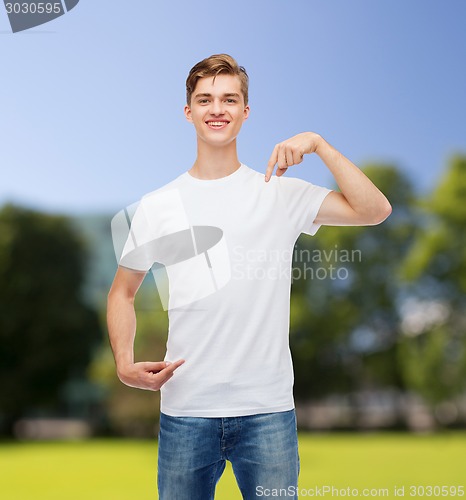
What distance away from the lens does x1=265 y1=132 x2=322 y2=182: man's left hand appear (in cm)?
230

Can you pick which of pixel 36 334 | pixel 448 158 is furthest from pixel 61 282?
pixel 448 158

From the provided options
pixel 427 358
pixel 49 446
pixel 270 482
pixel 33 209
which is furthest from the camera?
pixel 33 209

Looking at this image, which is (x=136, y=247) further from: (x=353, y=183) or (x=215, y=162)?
(x=353, y=183)

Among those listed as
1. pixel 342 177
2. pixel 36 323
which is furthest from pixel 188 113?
pixel 36 323

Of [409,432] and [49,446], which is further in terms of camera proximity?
[49,446]

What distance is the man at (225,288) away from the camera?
2.32 metres

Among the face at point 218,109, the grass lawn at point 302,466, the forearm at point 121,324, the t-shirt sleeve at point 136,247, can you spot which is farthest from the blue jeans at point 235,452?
the grass lawn at point 302,466

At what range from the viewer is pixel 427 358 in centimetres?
1777

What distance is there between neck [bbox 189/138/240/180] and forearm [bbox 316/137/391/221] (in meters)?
0.34

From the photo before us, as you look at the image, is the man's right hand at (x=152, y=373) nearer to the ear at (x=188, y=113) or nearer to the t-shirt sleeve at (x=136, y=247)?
the t-shirt sleeve at (x=136, y=247)

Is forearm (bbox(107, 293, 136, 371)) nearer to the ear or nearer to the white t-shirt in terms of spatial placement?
the white t-shirt

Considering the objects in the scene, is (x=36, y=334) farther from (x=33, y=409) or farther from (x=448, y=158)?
(x=448, y=158)

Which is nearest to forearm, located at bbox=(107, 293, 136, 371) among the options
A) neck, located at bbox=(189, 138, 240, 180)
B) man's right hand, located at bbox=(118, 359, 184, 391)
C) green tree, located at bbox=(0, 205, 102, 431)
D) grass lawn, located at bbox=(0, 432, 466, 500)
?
man's right hand, located at bbox=(118, 359, 184, 391)

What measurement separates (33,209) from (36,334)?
397cm
